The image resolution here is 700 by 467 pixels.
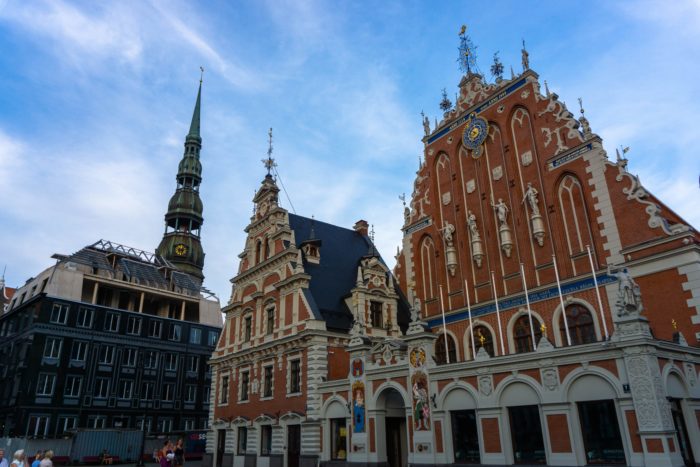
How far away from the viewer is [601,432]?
1566 centimetres

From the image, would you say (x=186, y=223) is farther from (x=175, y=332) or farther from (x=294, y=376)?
(x=294, y=376)

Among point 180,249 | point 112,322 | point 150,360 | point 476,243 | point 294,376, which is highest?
point 180,249

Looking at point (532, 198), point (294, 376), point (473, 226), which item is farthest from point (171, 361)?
point (532, 198)

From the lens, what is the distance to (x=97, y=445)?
129 feet

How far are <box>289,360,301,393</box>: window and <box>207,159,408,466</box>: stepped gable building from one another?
56 millimetres

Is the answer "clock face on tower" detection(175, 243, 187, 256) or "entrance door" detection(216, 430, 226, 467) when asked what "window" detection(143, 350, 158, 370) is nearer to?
"entrance door" detection(216, 430, 226, 467)

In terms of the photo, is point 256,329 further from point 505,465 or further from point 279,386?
point 505,465

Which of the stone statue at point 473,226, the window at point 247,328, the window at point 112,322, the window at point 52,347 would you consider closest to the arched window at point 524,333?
the stone statue at point 473,226

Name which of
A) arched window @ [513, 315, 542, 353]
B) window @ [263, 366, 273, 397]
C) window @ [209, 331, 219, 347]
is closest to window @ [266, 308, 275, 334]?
window @ [263, 366, 273, 397]

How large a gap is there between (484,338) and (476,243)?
4.67m

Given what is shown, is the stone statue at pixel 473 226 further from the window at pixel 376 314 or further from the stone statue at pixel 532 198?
the window at pixel 376 314

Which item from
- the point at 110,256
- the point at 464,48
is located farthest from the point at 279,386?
the point at 110,256

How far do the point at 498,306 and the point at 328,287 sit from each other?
11661 millimetres

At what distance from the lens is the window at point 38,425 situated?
43.4 m
